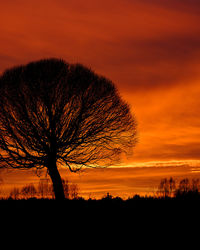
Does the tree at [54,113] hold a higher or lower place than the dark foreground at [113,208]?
higher

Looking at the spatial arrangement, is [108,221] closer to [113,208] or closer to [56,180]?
[113,208]

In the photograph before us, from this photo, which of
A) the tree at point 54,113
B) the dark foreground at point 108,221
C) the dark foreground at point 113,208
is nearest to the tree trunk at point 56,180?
the tree at point 54,113

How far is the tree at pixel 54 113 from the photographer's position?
24.0 meters

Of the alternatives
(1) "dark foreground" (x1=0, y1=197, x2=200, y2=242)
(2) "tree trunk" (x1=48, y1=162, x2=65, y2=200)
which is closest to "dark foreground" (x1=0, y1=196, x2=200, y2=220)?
(1) "dark foreground" (x1=0, y1=197, x2=200, y2=242)

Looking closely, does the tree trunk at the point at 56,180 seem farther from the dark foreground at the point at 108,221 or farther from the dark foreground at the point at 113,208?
the dark foreground at the point at 108,221

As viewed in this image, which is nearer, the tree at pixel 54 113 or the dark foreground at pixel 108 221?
the dark foreground at pixel 108 221

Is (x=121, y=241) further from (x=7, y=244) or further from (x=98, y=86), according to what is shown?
(x=98, y=86)

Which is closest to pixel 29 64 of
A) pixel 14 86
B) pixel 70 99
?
pixel 14 86

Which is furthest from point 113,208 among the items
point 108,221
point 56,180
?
point 56,180

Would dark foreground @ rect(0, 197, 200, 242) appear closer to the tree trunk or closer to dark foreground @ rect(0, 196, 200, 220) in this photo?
dark foreground @ rect(0, 196, 200, 220)

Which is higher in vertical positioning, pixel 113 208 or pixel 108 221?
pixel 113 208

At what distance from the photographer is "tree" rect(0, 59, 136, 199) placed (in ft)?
78.7

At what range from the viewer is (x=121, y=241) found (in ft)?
29.8

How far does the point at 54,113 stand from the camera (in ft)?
79.8
